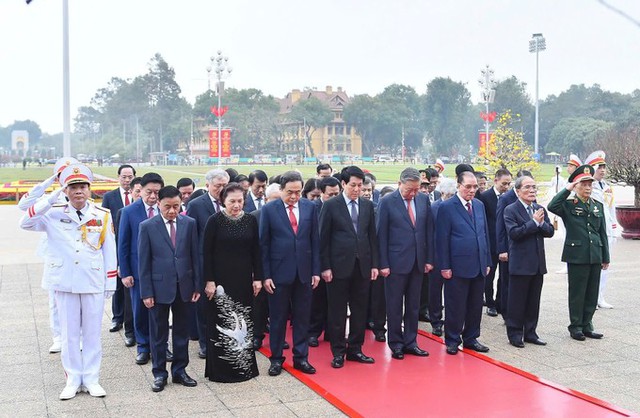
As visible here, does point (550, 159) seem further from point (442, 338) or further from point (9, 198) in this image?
point (442, 338)

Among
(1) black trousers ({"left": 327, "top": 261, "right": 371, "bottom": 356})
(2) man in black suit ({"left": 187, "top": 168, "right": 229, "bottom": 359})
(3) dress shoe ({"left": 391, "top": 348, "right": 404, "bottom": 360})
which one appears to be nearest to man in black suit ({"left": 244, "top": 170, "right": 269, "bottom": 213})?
(2) man in black suit ({"left": 187, "top": 168, "right": 229, "bottom": 359})

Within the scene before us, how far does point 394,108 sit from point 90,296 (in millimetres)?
63788

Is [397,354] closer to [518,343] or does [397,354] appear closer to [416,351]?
[416,351]

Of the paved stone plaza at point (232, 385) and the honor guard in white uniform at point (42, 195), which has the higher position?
the honor guard in white uniform at point (42, 195)

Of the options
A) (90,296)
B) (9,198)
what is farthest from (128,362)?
(9,198)

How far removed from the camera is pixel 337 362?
19.3 ft

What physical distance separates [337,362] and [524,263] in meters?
2.15

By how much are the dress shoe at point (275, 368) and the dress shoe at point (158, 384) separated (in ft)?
2.94

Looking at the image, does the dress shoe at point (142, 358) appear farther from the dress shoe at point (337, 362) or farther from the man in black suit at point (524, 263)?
the man in black suit at point (524, 263)

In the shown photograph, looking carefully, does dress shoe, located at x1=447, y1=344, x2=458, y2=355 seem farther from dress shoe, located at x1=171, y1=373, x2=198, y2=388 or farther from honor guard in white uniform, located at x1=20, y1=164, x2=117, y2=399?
honor guard in white uniform, located at x1=20, y1=164, x2=117, y2=399

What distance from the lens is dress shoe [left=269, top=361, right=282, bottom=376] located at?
5.66 m

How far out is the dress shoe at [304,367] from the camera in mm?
5695

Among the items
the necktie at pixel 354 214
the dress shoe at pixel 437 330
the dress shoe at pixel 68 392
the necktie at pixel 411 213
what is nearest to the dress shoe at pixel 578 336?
the dress shoe at pixel 437 330

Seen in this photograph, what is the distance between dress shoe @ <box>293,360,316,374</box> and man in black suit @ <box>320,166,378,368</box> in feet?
0.86
